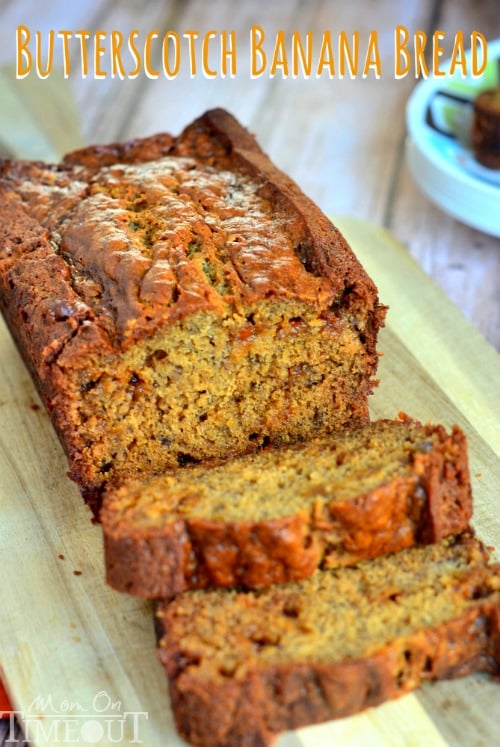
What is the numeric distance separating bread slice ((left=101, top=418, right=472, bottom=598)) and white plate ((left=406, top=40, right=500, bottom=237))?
222 centimetres

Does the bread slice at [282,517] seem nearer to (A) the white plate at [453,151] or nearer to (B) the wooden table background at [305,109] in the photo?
(B) the wooden table background at [305,109]

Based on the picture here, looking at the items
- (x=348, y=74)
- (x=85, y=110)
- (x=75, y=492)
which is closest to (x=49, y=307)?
(x=75, y=492)

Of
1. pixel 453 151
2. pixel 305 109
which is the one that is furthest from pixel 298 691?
pixel 305 109

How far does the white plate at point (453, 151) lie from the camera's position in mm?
5413

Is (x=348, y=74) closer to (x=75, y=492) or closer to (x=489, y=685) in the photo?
(x=75, y=492)

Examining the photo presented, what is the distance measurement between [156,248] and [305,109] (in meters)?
3.65

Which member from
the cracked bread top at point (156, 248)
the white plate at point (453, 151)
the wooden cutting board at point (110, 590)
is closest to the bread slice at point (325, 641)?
the wooden cutting board at point (110, 590)

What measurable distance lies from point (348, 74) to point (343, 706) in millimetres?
5438

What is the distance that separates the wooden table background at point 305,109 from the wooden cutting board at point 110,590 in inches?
22.3

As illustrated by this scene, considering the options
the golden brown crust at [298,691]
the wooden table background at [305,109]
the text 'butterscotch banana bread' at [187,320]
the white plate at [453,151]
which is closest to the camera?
the golden brown crust at [298,691]

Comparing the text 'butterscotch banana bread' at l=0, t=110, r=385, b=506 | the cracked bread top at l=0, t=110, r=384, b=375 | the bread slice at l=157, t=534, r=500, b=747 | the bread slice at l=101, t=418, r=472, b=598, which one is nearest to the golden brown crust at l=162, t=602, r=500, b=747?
the bread slice at l=157, t=534, r=500, b=747

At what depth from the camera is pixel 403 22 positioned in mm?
7777

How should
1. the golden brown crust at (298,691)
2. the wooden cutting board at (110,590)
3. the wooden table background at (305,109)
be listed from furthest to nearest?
the wooden table background at (305,109), the wooden cutting board at (110,590), the golden brown crust at (298,691)

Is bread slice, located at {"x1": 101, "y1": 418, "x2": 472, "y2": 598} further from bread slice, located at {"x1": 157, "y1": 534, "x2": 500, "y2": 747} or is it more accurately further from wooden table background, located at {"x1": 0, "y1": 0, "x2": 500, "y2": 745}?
wooden table background, located at {"x1": 0, "y1": 0, "x2": 500, "y2": 745}
